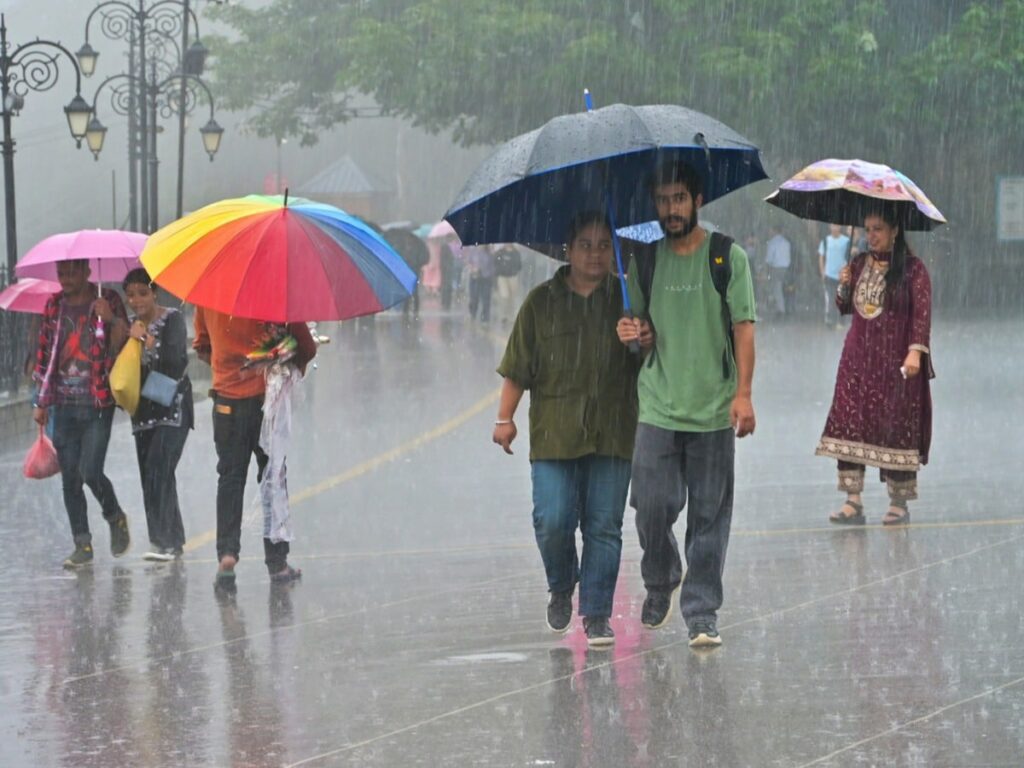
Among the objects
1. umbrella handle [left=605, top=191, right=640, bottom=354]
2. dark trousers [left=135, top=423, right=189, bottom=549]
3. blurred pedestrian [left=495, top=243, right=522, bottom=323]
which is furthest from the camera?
blurred pedestrian [left=495, top=243, right=522, bottom=323]

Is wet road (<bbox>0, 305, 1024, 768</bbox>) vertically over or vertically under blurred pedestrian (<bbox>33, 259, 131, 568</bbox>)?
under

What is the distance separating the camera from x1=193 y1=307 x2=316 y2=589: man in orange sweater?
9.04 meters

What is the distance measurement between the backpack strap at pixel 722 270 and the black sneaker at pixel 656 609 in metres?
0.96

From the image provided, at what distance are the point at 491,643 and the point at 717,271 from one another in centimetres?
162

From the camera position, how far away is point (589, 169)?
7062mm

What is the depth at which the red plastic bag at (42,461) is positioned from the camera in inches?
406

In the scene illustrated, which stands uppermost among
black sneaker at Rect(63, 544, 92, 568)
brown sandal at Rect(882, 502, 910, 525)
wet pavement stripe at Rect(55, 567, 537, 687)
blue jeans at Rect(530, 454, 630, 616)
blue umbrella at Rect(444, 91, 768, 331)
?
blue umbrella at Rect(444, 91, 768, 331)

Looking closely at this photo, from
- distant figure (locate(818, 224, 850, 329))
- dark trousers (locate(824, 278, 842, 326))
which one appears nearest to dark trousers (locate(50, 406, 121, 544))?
→ distant figure (locate(818, 224, 850, 329))

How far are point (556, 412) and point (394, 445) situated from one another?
815 centimetres

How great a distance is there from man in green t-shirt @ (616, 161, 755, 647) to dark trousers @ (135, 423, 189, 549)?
332cm

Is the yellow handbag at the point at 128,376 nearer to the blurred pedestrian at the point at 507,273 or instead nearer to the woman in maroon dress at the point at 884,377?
the woman in maroon dress at the point at 884,377

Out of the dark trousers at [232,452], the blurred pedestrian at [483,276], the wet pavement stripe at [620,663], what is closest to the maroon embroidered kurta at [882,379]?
the wet pavement stripe at [620,663]

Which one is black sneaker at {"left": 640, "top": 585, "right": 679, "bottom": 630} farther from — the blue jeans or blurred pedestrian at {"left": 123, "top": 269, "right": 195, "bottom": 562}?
blurred pedestrian at {"left": 123, "top": 269, "right": 195, "bottom": 562}

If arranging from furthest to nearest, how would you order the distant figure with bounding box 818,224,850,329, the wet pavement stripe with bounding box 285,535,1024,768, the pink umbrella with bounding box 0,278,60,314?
1. the distant figure with bounding box 818,224,850,329
2. the pink umbrella with bounding box 0,278,60,314
3. the wet pavement stripe with bounding box 285,535,1024,768
